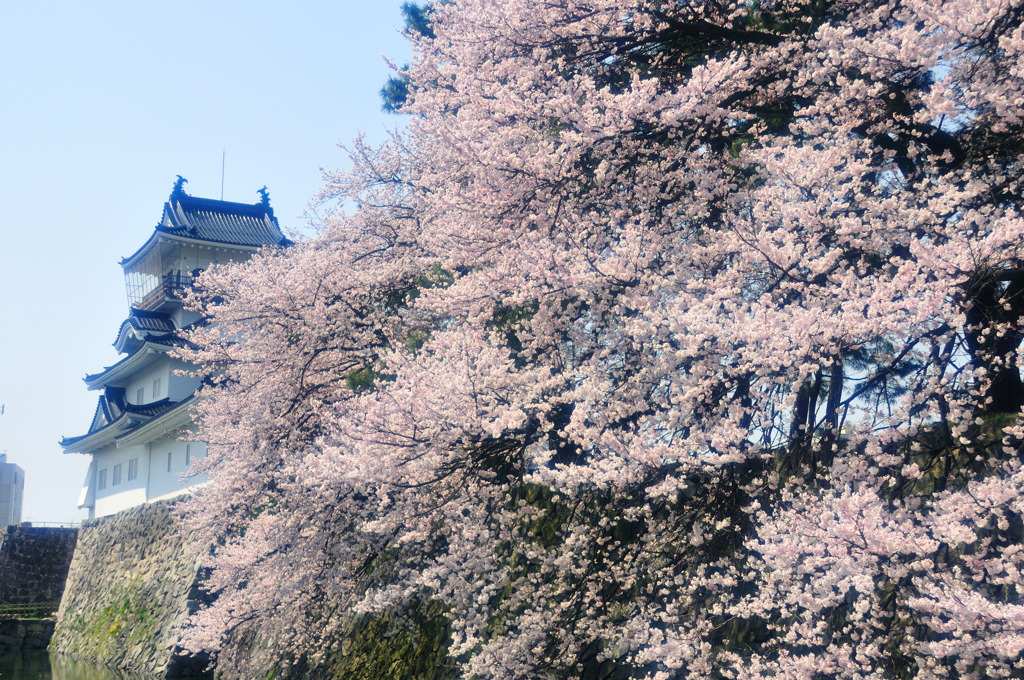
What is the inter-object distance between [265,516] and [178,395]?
642 inches

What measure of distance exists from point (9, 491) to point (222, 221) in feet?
104

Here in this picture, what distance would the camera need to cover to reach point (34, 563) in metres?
34.8

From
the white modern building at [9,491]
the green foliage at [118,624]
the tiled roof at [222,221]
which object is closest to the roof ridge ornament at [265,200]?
the tiled roof at [222,221]

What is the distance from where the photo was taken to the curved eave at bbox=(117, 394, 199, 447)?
23097mm

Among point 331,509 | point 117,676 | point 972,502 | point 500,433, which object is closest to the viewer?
point 972,502

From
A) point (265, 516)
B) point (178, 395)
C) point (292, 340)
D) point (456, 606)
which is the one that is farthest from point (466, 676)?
point (178, 395)

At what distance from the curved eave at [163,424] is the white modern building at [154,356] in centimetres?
5

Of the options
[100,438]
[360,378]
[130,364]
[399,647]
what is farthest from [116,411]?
[399,647]

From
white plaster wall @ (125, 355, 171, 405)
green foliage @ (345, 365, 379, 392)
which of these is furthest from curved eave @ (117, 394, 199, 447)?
green foliage @ (345, 365, 379, 392)

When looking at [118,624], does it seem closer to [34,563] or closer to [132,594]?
[132,594]

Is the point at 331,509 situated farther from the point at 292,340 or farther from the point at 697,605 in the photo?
the point at 697,605

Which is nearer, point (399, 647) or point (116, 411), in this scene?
point (399, 647)

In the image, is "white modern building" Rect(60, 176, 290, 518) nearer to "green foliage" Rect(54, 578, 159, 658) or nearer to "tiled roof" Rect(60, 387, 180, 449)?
"tiled roof" Rect(60, 387, 180, 449)

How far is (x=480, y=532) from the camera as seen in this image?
8945mm
